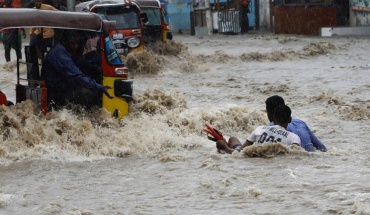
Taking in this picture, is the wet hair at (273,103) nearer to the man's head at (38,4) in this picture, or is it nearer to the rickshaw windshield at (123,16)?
the man's head at (38,4)

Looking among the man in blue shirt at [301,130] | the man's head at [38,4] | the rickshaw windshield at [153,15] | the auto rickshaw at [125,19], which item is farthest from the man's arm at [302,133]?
the rickshaw windshield at [153,15]

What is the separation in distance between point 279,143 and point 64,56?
3167 millimetres

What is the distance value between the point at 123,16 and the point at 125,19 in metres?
0.09

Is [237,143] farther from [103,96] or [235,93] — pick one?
[235,93]

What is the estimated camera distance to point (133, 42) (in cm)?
2167

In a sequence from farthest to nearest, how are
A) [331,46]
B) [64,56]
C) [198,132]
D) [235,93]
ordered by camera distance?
[331,46], [235,93], [198,132], [64,56]

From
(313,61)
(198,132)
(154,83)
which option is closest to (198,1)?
(313,61)

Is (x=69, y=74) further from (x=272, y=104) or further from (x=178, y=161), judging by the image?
(x=272, y=104)

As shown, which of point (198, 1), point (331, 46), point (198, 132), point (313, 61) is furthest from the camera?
point (198, 1)

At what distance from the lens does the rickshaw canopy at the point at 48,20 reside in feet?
34.6

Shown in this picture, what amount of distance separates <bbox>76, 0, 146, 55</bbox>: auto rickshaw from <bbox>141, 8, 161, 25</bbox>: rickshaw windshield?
1813mm

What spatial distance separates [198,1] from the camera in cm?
4081

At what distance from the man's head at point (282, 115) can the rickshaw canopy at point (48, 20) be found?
118 inches

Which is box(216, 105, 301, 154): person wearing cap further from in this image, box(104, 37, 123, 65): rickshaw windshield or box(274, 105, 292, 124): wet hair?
box(104, 37, 123, 65): rickshaw windshield
